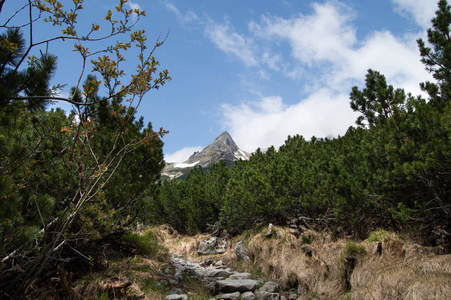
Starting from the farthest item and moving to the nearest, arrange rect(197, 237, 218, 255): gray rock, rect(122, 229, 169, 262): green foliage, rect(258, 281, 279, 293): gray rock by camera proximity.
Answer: rect(197, 237, 218, 255): gray rock < rect(122, 229, 169, 262): green foliage < rect(258, 281, 279, 293): gray rock

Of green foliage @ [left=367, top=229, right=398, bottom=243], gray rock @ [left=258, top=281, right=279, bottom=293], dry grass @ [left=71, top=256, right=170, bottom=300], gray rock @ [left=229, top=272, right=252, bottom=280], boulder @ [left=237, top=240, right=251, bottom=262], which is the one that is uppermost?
green foliage @ [left=367, top=229, right=398, bottom=243]

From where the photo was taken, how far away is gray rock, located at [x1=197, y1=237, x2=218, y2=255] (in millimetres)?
12961

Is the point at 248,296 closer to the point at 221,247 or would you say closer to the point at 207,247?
the point at 221,247

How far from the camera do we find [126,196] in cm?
657

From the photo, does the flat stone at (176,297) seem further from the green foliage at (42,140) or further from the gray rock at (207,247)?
the gray rock at (207,247)

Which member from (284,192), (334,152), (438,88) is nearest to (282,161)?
(284,192)

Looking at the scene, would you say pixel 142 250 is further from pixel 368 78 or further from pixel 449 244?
pixel 368 78

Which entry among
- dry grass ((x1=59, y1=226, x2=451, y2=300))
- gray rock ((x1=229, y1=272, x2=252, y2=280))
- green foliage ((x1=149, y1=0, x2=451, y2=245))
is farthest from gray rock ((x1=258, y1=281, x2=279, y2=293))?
green foliage ((x1=149, y1=0, x2=451, y2=245))

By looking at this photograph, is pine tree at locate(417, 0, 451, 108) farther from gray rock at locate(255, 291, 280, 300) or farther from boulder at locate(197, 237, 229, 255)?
boulder at locate(197, 237, 229, 255)

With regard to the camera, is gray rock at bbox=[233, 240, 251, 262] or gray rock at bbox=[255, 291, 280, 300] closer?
gray rock at bbox=[255, 291, 280, 300]

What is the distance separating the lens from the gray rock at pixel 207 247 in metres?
13.0

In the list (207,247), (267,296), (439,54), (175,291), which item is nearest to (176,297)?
(175,291)

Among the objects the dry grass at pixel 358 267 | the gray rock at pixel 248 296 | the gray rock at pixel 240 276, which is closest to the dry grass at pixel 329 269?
the dry grass at pixel 358 267

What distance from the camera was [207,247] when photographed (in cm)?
1312
